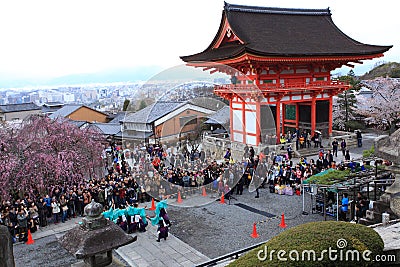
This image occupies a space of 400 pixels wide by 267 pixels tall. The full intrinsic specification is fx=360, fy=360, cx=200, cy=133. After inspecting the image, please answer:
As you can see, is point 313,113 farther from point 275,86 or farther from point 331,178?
point 331,178

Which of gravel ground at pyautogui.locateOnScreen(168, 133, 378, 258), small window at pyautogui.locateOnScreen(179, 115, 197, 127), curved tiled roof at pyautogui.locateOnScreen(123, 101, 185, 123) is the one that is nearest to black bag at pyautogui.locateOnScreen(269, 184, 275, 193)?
gravel ground at pyautogui.locateOnScreen(168, 133, 378, 258)

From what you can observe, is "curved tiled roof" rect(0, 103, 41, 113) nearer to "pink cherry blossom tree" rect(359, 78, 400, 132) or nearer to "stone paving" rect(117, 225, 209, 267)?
"pink cherry blossom tree" rect(359, 78, 400, 132)

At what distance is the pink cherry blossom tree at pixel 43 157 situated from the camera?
1568 cm

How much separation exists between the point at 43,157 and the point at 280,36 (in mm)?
19319

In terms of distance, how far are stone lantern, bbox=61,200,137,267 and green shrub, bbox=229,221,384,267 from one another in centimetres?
233

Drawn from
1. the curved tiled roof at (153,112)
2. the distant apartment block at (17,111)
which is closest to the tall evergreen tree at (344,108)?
the curved tiled roof at (153,112)

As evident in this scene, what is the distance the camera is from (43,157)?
16.4 m

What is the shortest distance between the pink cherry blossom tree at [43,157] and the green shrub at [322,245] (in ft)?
41.2

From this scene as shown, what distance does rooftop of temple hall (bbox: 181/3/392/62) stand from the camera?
25.3 metres

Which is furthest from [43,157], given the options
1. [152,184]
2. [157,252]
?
[157,252]

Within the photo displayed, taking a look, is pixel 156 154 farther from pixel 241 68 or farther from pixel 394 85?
pixel 394 85

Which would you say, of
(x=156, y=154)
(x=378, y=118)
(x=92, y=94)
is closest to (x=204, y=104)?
(x=156, y=154)

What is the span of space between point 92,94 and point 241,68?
464 feet

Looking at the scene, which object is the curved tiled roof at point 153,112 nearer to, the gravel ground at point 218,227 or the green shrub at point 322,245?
the gravel ground at point 218,227
